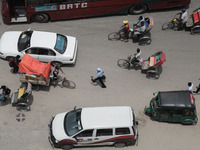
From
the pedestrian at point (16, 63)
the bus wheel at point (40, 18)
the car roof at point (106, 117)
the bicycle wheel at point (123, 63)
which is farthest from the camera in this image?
the bus wheel at point (40, 18)

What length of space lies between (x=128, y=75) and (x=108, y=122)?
460cm

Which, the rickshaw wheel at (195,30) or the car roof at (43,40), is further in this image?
the rickshaw wheel at (195,30)

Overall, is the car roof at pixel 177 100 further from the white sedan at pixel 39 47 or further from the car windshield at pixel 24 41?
the car windshield at pixel 24 41

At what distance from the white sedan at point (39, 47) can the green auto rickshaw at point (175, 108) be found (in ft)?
18.4

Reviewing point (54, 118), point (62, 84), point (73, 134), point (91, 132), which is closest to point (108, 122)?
point (91, 132)

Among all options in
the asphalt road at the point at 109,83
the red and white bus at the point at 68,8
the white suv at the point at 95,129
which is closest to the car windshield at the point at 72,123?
the white suv at the point at 95,129

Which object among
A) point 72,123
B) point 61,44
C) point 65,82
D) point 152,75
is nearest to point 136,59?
point 152,75

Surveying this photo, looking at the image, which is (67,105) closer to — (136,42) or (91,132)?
(91,132)

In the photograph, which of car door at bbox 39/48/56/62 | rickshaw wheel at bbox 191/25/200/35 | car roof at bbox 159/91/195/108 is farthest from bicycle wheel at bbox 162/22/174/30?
car door at bbox 39/48/56/62

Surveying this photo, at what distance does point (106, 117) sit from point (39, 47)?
5.89 meters

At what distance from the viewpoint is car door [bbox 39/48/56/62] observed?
46.1 ft

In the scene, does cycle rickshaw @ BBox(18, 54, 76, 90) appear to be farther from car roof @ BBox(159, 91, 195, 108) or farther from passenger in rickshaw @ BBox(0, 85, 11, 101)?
car roof @ BBox(159, 91, 195, 108)

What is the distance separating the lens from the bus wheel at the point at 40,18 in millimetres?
17297

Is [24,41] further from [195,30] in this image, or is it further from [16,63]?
[195,30]
